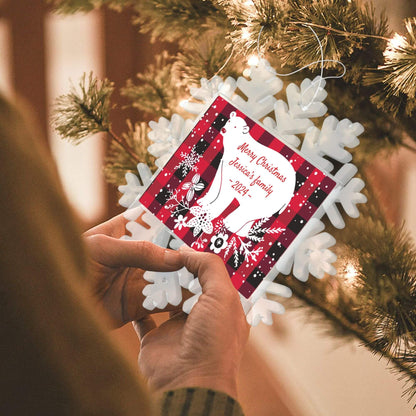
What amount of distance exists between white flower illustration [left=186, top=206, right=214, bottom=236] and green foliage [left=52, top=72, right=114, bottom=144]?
203mm

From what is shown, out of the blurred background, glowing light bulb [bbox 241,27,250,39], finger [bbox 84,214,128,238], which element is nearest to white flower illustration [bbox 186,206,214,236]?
finger [bbox 84,214,128,238]

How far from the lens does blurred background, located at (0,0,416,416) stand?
1.09 metres

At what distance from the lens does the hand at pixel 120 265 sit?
0.59 metres

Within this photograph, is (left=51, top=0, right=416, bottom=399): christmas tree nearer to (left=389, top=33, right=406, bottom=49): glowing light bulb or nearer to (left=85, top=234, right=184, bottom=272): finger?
(left=389, top=33, right=406, bottom=49): glowing light bulb

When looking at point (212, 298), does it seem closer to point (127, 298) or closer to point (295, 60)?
point (127, 298)

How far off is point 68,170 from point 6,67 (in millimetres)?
439

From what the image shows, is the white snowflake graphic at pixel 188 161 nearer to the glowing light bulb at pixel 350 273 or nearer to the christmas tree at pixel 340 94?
the christmas tree at pixel 340 94

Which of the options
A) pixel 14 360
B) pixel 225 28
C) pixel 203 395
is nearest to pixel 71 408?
pixel 14 360

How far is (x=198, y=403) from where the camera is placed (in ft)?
1.55

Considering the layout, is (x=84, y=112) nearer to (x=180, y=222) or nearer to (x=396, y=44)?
(x=180, y=222)

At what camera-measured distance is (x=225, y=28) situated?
24.1 inches

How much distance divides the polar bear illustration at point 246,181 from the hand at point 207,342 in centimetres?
7

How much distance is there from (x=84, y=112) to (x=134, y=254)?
23 cm

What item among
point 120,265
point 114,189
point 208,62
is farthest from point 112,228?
point 114,189
